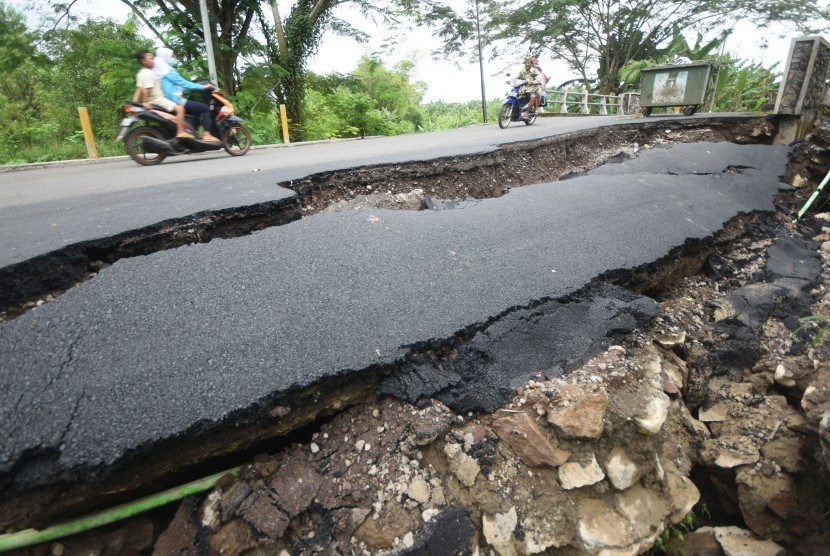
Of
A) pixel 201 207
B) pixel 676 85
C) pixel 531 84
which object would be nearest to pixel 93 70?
pixel 531 84

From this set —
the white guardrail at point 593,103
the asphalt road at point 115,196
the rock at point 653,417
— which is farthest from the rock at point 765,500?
the white guardrail at point 593,103

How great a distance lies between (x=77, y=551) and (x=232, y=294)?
1.17 metres

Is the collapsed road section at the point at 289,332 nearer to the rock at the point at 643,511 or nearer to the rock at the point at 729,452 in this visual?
the rock at the point at 643,511

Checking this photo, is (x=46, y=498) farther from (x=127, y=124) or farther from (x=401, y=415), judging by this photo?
(x=127, y=124)

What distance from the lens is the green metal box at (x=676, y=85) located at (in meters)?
9.24

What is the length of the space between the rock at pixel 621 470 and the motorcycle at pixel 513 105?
925 centimetres

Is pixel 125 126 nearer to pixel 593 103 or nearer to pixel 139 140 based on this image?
pixel 139 140

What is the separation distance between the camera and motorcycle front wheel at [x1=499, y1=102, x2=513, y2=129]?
395 inches

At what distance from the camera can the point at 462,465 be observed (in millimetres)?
1803

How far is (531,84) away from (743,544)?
9814mm

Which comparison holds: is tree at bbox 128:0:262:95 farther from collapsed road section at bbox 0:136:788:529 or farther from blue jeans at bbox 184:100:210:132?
collapsed road section at bbox 0:136:788:529

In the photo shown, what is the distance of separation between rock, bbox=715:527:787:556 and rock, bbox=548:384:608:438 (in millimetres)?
925

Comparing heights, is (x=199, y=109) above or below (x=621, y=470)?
above

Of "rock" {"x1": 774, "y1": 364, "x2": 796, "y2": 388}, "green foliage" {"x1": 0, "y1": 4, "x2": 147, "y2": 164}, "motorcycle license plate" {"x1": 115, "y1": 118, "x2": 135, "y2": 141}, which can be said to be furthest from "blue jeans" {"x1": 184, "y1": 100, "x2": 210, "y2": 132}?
"rock" {"x1": 774, "y1": 364, "x2": 796, "y2": 388}
